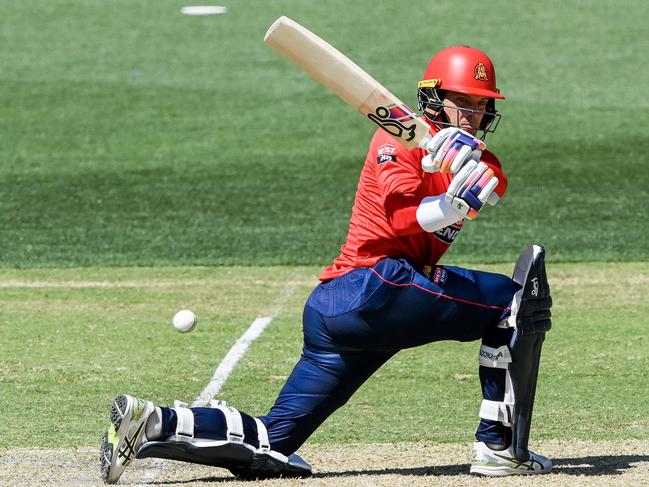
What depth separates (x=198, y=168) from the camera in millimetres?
15977

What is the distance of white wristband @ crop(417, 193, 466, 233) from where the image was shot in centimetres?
546

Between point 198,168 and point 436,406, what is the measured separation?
898cm

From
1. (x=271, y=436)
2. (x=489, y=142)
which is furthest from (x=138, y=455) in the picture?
(x=489, y=142)

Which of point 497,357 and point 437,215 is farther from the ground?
point 437,215

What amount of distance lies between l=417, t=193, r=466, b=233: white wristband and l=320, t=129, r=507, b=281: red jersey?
0.07 metres

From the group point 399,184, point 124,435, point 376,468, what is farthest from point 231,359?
point 399,184

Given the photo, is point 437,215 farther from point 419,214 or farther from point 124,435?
point 124,435

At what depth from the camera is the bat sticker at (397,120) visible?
18.7ft

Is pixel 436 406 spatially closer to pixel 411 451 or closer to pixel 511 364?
pixel 411 451

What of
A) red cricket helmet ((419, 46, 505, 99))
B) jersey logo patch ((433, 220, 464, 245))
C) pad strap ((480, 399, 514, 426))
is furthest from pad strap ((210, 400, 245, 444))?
red cricket helmet ((419, 46, 505, 99))

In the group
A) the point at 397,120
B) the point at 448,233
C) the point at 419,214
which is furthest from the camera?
the point at 448,233

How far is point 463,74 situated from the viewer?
5840 mm

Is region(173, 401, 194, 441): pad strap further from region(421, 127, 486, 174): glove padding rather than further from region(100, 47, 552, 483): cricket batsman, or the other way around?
region(421, 127, 486, 174): glove padding

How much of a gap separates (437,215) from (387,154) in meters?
0.43
